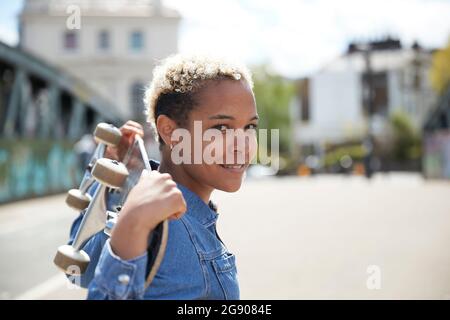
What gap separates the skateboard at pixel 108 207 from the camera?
3.50ft

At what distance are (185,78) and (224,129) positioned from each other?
0.12 meters

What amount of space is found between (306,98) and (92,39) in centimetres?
2313

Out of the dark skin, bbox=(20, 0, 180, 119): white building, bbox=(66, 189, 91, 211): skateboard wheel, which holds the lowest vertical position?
bbox=(66, 189, 91, 211): skateboard wheel

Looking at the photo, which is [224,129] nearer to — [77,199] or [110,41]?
[77,199]

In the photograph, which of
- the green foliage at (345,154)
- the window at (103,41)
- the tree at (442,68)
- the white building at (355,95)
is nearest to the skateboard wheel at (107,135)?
the tree at (442,68)

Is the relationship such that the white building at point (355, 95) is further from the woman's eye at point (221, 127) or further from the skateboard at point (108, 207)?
the woman's eye at point (221, 127)

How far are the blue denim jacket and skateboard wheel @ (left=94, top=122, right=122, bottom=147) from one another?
0.20 meters

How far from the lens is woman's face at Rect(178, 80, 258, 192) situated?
124 cm

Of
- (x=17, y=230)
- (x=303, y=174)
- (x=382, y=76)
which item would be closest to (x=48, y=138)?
(x=17, y=230)

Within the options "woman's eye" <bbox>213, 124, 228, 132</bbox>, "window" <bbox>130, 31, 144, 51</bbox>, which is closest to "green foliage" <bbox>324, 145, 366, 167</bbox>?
"window" <bbox>130, 31, 144, 51</bbox>

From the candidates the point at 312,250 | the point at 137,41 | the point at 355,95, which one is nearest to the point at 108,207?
the point at 312,250

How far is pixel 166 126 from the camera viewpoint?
4.25 feet

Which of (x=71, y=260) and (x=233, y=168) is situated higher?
(x=233, y=168)

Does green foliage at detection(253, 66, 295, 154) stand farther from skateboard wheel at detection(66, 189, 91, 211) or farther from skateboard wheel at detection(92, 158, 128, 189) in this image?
skateboard wheel at detection(92, 158, 128, 189)
